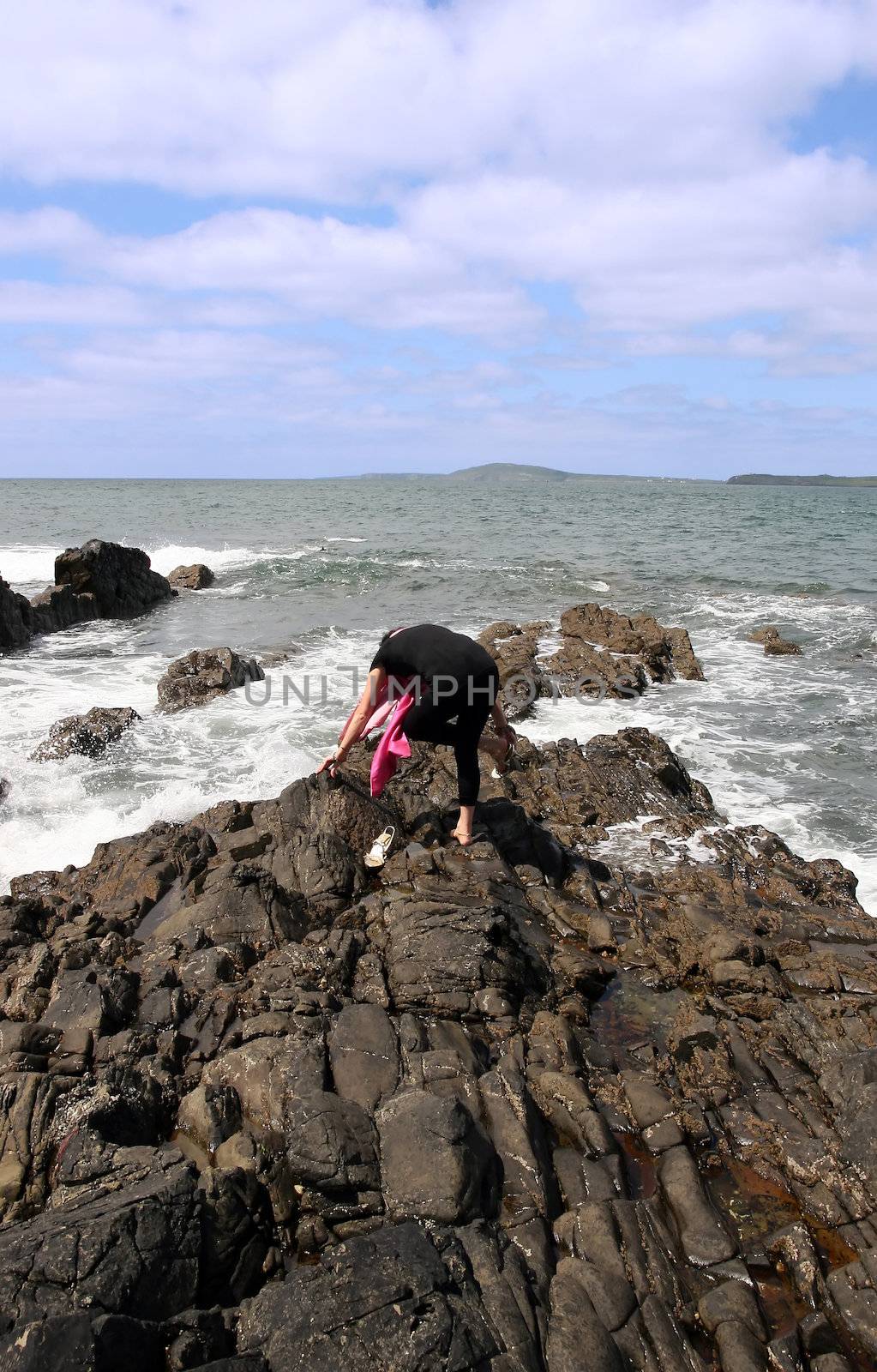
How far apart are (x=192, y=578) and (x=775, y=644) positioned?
1904cm

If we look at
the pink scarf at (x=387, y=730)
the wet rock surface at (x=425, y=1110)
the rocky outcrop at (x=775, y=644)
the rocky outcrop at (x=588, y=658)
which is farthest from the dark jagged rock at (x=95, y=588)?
the rocky outcrop at (x=775, y=644)

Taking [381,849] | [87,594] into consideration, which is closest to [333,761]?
[381,849]

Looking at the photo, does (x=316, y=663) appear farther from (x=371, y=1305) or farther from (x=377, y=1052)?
(x=371, y=1305)

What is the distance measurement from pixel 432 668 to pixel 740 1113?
10.8 ft

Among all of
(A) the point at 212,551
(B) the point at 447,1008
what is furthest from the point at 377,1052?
(A) the point at 212,551

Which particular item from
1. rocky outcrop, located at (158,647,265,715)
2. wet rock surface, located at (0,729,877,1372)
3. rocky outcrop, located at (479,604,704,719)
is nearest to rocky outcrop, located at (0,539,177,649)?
rocky outcrop, located at (158,647,265,715)

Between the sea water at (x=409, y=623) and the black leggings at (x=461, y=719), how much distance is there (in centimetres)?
251

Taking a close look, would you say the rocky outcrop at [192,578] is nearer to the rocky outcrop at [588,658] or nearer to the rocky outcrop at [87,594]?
the rocky outcrop at [87,594]

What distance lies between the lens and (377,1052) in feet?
14.5

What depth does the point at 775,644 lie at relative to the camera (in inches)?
710

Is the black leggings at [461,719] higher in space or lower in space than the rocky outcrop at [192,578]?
higher

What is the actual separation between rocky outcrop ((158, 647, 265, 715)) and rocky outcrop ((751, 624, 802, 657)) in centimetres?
1114

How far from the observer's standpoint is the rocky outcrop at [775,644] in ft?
58.8

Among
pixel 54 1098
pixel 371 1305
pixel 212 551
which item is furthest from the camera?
pixel 212 551
